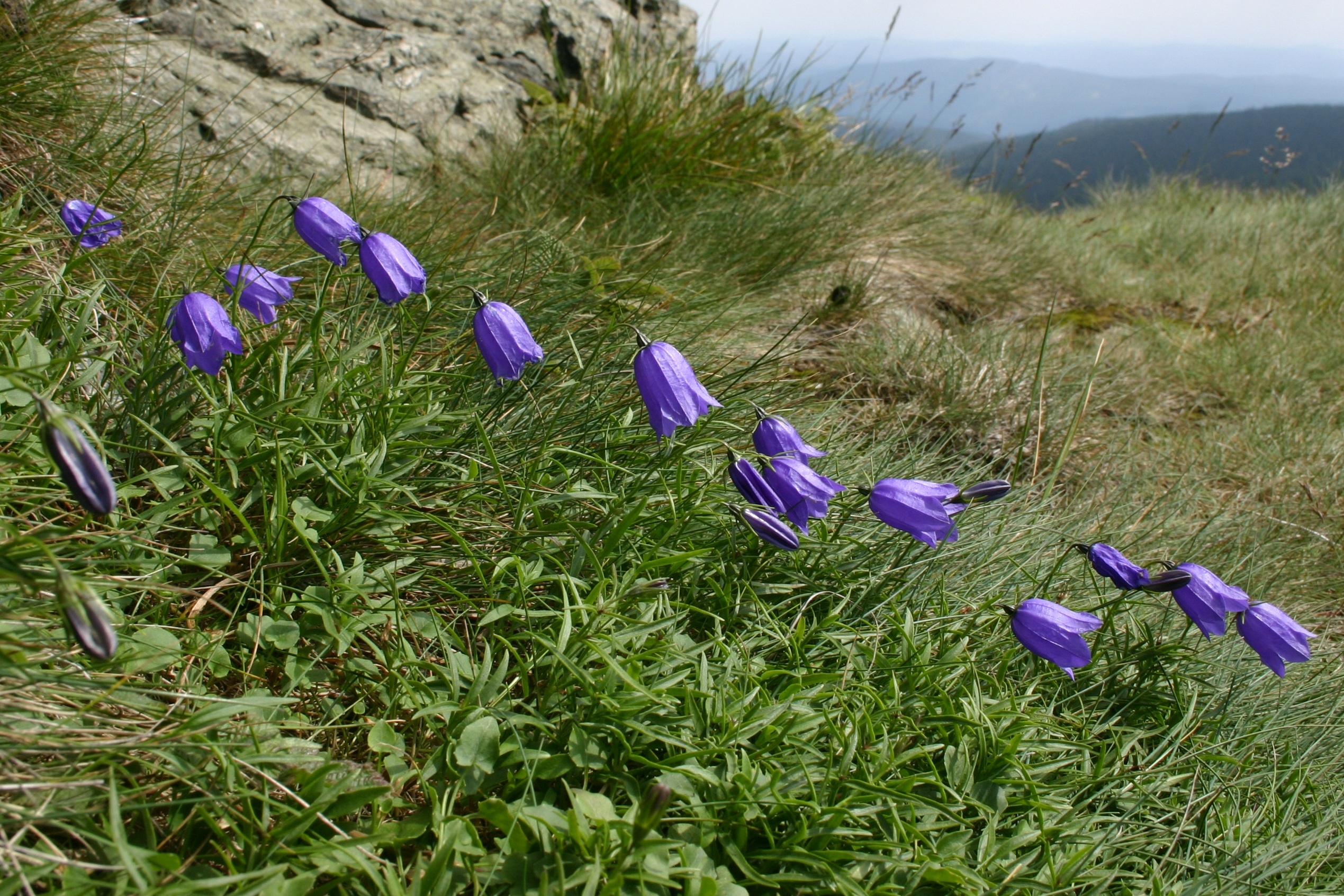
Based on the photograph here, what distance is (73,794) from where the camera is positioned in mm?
1120

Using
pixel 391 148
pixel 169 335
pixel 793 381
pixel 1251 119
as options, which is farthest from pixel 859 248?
pixel 1251 119

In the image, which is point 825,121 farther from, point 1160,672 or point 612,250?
point 1160,672


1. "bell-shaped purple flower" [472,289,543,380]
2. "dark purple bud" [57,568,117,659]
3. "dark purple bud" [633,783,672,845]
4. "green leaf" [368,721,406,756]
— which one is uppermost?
"bell-shaped purple flower" [472,289,543,380]

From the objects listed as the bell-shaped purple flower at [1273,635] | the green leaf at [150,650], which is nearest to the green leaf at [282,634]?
the green leaf at [150,650]

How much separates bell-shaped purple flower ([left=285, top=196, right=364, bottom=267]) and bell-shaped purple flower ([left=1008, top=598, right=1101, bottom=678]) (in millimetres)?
1658

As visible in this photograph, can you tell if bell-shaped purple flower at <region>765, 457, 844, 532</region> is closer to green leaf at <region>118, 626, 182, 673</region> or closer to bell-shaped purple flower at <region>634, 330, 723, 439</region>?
bell-shaped purple flower at <region>634, 330, 723, 439</region>

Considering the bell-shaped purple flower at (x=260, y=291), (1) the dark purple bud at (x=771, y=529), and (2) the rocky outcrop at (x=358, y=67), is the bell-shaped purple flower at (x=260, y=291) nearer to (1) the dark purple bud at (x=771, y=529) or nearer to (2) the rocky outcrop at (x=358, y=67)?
(1) the dark purple bud at (x=771, y=529)

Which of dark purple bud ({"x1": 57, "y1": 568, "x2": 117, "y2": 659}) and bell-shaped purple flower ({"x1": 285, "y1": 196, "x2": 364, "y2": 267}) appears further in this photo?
bell-shaped purple flower ({"x1": 285, "y1": 196, "x2": 364, "y2": 267})

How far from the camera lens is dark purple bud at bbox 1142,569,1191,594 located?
1.66 m

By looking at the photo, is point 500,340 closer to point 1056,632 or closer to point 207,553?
point 207,553

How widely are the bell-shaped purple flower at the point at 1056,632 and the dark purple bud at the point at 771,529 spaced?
1.62ft

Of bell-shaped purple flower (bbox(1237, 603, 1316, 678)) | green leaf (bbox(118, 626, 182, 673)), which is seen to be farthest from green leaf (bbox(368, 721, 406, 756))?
bell-shaped purple flower (bbox(1237, 603, 1316, 678))

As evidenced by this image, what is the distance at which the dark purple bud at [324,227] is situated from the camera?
5.89ft

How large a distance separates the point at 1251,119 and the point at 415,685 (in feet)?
222
